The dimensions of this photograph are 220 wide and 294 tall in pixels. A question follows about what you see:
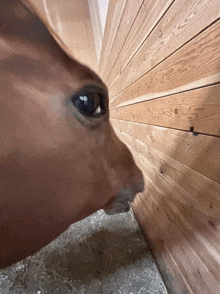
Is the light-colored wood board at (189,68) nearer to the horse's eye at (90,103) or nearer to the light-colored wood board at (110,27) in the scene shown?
the horse's eye at (90,103)

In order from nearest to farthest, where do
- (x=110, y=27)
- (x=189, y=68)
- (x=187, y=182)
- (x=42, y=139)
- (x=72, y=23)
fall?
(x=189, y=68), (x=187, y=182), (x=42, y=139), (x=72, y=23), (x=110, y=27)

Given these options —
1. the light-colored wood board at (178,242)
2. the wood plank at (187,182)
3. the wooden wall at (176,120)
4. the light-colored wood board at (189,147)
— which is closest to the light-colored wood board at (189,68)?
the wooden wall at (176,120)

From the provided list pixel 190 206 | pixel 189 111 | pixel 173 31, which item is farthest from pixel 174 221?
pixel 173 31

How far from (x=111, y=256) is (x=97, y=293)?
0.65 ft

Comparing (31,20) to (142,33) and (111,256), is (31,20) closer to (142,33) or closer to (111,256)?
(142,33)

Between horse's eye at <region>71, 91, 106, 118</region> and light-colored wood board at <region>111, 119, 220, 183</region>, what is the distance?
0.30m

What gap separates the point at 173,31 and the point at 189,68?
0.44 ft

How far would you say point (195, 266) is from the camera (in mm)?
525

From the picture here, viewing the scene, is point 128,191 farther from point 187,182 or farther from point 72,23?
point 72,23

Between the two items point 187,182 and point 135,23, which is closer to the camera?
point 187,182

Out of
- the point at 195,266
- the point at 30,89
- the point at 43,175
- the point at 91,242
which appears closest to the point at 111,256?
the point at 91,242

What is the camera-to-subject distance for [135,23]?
62 centimetres

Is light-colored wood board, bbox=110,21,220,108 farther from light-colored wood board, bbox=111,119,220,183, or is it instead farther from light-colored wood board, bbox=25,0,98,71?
light-colored wood board, bbox=25,0,98,71

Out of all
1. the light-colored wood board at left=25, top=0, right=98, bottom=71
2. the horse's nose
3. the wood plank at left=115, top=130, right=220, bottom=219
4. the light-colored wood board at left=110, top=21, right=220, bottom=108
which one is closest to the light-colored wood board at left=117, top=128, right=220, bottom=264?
the wood plank at left=115, top=130, right=220, bottom=219
